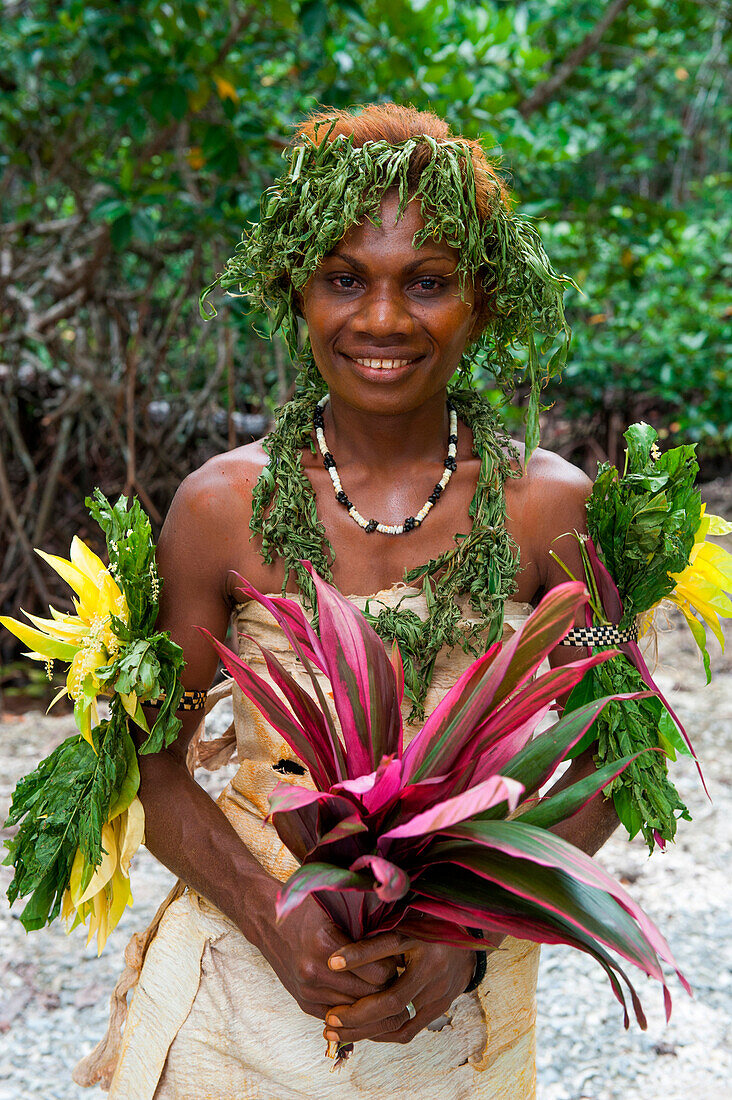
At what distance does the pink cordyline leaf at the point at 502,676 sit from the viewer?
1091 millimetres

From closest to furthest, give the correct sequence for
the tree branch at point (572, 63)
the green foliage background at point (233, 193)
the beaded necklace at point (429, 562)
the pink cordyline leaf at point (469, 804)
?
the pink cordyline leaf at point (469, 804), the beaded necklace at point (429, 562), the green foliage background at point (233, 193), the tree branch at point (572, 63)

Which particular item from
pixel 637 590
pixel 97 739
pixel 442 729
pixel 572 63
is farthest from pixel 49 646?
pixel 572 63

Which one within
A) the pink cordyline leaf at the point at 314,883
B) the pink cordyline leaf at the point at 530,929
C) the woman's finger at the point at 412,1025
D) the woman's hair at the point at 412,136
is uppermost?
the woman's hair at the point at 412,136

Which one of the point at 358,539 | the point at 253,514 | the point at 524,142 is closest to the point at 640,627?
the point at 358,539

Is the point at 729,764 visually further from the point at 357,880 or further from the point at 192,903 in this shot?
the point at 357,880

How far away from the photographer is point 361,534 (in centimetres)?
151

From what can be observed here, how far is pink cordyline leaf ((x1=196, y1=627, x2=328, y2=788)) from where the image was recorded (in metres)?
1.18

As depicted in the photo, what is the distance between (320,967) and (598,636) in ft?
1.99

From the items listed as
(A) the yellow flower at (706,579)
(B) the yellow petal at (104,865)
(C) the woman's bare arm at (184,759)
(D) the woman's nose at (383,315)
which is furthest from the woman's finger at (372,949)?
(D) the woman's nose at (383,315)

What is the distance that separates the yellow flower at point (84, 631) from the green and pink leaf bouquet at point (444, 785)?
27 centimetres

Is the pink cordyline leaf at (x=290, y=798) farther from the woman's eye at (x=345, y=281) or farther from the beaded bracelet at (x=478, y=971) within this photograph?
the woman's eye at (x=345, y=281)

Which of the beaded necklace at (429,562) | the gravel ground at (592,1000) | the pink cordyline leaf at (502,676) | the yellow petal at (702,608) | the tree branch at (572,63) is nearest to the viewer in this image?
the pink cordyline leaf at (502,676)

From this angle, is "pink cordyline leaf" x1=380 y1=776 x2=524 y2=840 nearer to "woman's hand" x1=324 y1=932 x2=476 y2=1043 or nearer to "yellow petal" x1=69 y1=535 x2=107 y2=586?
"woman's hand" x1=324 y1=932 x2=476 y2=1043

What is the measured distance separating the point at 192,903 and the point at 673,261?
18.1ft
